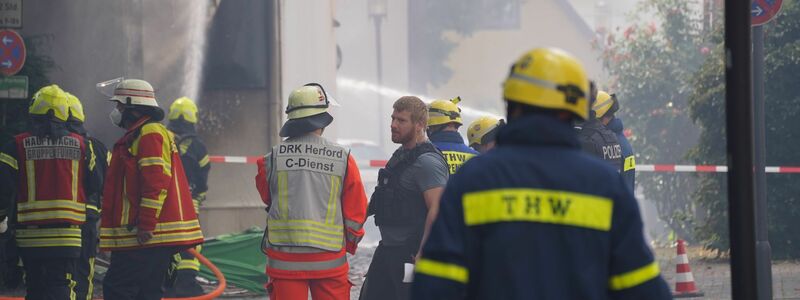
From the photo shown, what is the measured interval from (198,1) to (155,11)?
0.84m

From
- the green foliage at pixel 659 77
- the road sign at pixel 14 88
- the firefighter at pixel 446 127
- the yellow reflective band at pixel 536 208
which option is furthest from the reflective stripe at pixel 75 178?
the green foliage at pixel 659 77

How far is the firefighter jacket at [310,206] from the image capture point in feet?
24.7

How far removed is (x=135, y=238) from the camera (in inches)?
342

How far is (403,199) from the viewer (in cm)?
784

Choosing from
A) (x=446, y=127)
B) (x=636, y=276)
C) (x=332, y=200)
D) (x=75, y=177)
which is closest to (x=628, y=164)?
(x=446, y=127)

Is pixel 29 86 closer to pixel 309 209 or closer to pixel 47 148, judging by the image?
pixel 47 148

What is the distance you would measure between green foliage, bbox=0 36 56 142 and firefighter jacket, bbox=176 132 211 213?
4.62ft

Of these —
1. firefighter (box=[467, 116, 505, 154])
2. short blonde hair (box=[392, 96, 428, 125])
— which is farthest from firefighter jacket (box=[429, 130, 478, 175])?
firefighter (box=[467, 116, 505, 154])

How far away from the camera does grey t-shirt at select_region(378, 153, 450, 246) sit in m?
7.73

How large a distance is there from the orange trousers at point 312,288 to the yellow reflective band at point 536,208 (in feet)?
12.1

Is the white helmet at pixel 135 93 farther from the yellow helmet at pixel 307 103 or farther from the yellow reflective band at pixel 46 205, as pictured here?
the yellow helmet at pixel 307 103

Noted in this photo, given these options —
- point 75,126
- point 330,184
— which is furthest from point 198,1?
point 330,184

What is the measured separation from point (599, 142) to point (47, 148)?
3.63 m

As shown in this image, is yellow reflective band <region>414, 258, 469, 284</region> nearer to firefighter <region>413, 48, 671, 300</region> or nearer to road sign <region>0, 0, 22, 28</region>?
firefighter <region>413, 48, 671, 300</region>
